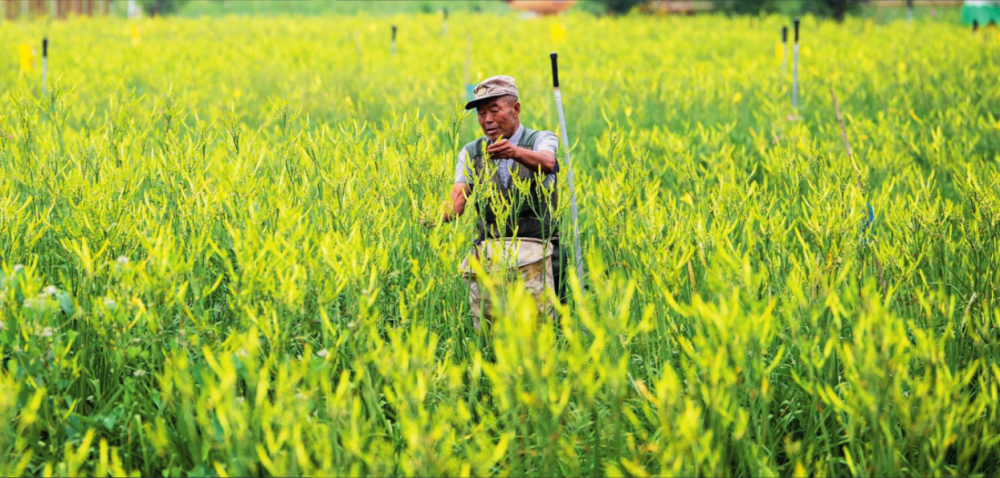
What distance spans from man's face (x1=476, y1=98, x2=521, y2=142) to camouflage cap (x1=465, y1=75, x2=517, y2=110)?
0.04 metres

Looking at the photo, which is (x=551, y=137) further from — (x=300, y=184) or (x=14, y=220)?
(x=14, y=220)

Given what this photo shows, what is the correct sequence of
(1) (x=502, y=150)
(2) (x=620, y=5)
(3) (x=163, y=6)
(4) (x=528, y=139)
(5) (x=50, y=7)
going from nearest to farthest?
(1) (x=502, y=150)
(4) (x=528, y=139)
(2) (x=620, y=5)
(3) (x=163, y=6)
(5) (x=50, y=7)

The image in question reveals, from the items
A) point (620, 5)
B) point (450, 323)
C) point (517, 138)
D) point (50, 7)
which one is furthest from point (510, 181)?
point (50, 7)

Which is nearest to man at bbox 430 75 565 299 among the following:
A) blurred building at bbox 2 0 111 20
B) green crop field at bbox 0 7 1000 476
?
green crop field at bbox 0 7 1000 476

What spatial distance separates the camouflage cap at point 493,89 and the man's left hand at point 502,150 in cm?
32

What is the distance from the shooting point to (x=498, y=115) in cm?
330

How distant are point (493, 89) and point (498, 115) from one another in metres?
0.10

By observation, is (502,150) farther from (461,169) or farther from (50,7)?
(50,7)

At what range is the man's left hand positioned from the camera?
296 centimetres

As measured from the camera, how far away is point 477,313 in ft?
10.2

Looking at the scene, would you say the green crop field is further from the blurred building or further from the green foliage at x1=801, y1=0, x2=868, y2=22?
the blurred building

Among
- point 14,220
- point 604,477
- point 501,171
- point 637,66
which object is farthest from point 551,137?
point 637,66

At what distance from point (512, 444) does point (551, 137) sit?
149cm

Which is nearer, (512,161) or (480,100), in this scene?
(480,100)
